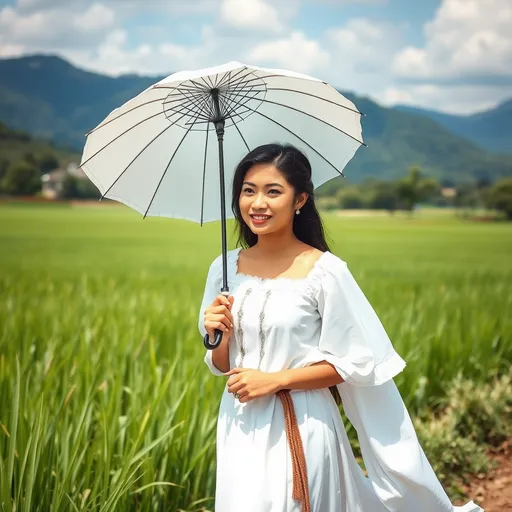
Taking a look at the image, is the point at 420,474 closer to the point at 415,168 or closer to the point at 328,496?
the point at 328,496

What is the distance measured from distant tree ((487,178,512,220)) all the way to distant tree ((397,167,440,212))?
151 centimetres

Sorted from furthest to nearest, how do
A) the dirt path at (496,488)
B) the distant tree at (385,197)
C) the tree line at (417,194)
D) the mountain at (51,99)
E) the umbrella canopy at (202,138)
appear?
the distant tree at (385,197) < the mountain at (51,99) < the tree line at (417,194) < the dirt path at (496,488) < the umbrella canopy at (202,138)

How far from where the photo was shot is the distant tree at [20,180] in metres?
8.23

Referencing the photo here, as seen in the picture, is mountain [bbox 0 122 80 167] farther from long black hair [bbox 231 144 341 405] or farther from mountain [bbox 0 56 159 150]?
long black hair [bbox 231 144 341 405]

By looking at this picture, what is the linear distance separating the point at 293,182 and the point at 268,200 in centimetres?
7

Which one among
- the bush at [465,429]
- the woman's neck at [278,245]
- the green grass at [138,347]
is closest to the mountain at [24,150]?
the green grass at [138,347]

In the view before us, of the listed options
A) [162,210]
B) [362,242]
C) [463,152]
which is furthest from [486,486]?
[463,152]

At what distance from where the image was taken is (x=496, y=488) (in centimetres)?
240

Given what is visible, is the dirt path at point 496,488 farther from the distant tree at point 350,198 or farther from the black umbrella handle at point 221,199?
the distant tree at point 350,198

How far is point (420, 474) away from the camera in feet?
4.84

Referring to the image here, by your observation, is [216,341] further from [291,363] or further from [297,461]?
[297,461]

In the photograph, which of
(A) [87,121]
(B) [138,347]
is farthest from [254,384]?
(A) [87,121]

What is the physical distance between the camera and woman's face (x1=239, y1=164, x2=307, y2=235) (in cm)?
137

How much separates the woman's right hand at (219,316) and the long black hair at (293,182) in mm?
248
